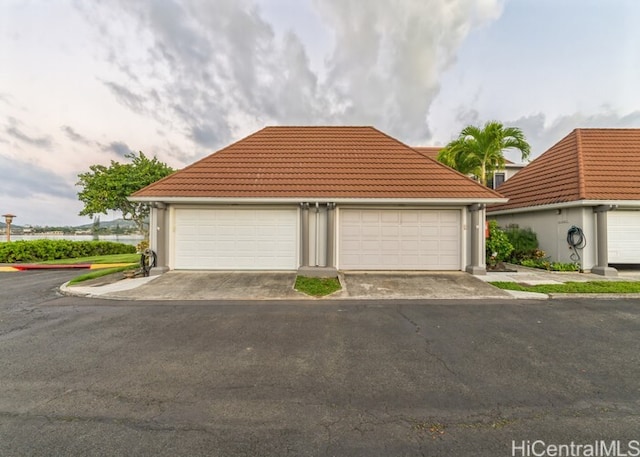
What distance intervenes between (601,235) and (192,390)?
13282 mm

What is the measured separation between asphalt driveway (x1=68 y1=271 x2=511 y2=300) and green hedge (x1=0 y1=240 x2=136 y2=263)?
9983 mm

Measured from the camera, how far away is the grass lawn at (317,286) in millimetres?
7422

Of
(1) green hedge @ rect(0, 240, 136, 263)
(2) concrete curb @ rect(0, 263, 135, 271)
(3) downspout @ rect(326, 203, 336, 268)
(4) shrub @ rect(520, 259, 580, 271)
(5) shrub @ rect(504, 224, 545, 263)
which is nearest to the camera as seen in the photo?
(3) downspout @ rect(326, 203, 336, 268)

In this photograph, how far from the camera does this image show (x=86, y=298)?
280 inches

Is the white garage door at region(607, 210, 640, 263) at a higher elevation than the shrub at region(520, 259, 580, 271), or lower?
higher

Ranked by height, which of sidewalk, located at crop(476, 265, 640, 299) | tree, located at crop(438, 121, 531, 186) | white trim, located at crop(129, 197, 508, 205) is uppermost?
tree, located at crop(438, 121, 531, 186)

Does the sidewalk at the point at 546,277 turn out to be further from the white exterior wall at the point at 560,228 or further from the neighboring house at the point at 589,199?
the white exterior wall at the point at 560,228

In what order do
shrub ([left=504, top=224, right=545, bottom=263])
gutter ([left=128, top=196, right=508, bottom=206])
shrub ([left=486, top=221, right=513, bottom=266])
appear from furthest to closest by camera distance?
shrub ([left=504, top=224, right=545, bottom=263])
shrub ([left=486, top=221, right=513, bottom=266])
gutter ([left=128, top=196, right=508, bottom=206])

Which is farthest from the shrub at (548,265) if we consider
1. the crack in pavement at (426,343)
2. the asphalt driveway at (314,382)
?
the crack in pavement at (426,343)

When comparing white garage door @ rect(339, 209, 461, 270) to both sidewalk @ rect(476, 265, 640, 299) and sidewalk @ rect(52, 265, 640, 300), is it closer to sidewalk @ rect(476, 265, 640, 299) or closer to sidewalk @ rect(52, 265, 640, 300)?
sidewalk @ rect(52, 265, 640, 300)

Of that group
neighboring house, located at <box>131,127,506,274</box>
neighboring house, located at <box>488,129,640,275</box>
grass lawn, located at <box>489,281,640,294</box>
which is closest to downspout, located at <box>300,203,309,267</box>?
neighboring house, located at <box>131,127,506,274</box>

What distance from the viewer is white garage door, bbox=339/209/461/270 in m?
9.80

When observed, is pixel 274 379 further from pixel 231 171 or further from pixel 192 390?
pixel 231 171

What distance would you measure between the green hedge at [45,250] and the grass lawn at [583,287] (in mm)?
21275
